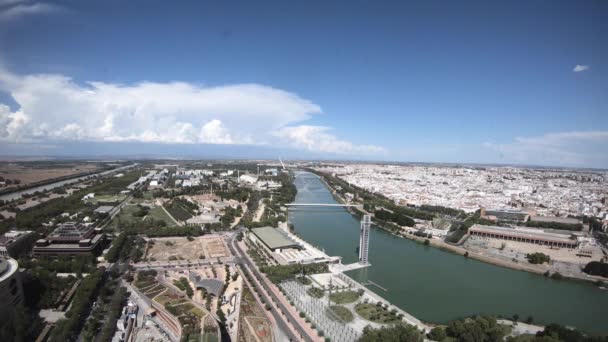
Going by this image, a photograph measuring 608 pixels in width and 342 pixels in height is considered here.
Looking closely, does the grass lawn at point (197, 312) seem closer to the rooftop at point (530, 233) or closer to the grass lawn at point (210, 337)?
the grass lawn at point (210, 337)

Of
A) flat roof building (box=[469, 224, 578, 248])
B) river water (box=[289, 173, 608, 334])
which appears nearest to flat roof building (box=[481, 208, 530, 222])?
flat roof building (box=[469, 224, 578, 248])

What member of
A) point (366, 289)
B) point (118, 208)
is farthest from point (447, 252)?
point (118, 208)

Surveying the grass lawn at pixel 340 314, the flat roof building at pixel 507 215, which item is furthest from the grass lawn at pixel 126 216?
the flat roof building at pixel 507 215

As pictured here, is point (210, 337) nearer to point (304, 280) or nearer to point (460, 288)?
point (304, 280)

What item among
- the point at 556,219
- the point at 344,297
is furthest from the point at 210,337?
the point at 556,219

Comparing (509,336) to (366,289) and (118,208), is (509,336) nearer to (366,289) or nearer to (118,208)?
(366,289)

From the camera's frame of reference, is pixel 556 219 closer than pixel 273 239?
No
